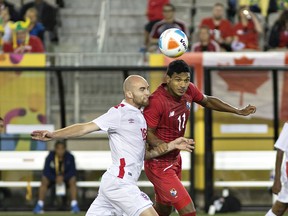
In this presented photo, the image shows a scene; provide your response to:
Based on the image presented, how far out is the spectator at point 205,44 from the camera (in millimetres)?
18281

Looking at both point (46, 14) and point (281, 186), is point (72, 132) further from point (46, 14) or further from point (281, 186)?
point (46, 14)

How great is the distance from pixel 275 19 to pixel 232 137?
3300mm

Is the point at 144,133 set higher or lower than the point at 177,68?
lower

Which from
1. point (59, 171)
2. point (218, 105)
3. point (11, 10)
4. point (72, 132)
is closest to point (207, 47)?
point (59, 171)

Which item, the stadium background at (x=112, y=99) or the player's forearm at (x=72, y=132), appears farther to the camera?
the stadium background at (x=112, y=99)

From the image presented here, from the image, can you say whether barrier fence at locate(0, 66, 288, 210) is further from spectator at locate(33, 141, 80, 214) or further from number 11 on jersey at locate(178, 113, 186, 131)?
number 11 on jersey at locate(178, 113, 186, 131)

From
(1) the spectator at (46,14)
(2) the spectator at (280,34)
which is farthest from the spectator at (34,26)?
(2) the spectator at (280,34)

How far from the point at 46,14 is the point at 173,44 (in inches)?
346

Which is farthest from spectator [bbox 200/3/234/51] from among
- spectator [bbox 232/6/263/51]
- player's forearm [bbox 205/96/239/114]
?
player's forearm [bbox 205/96/239/114]

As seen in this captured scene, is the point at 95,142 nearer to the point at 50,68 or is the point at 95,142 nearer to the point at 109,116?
the point at 50,68

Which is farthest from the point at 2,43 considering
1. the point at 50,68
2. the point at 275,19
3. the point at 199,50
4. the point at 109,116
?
the point at 109,116

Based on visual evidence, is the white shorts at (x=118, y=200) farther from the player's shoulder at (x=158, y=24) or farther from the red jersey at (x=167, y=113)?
the player's shoulder at (x=158, y=24)

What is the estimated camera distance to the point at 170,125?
11719 millimetres

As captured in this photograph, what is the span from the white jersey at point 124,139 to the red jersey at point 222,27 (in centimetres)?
836
